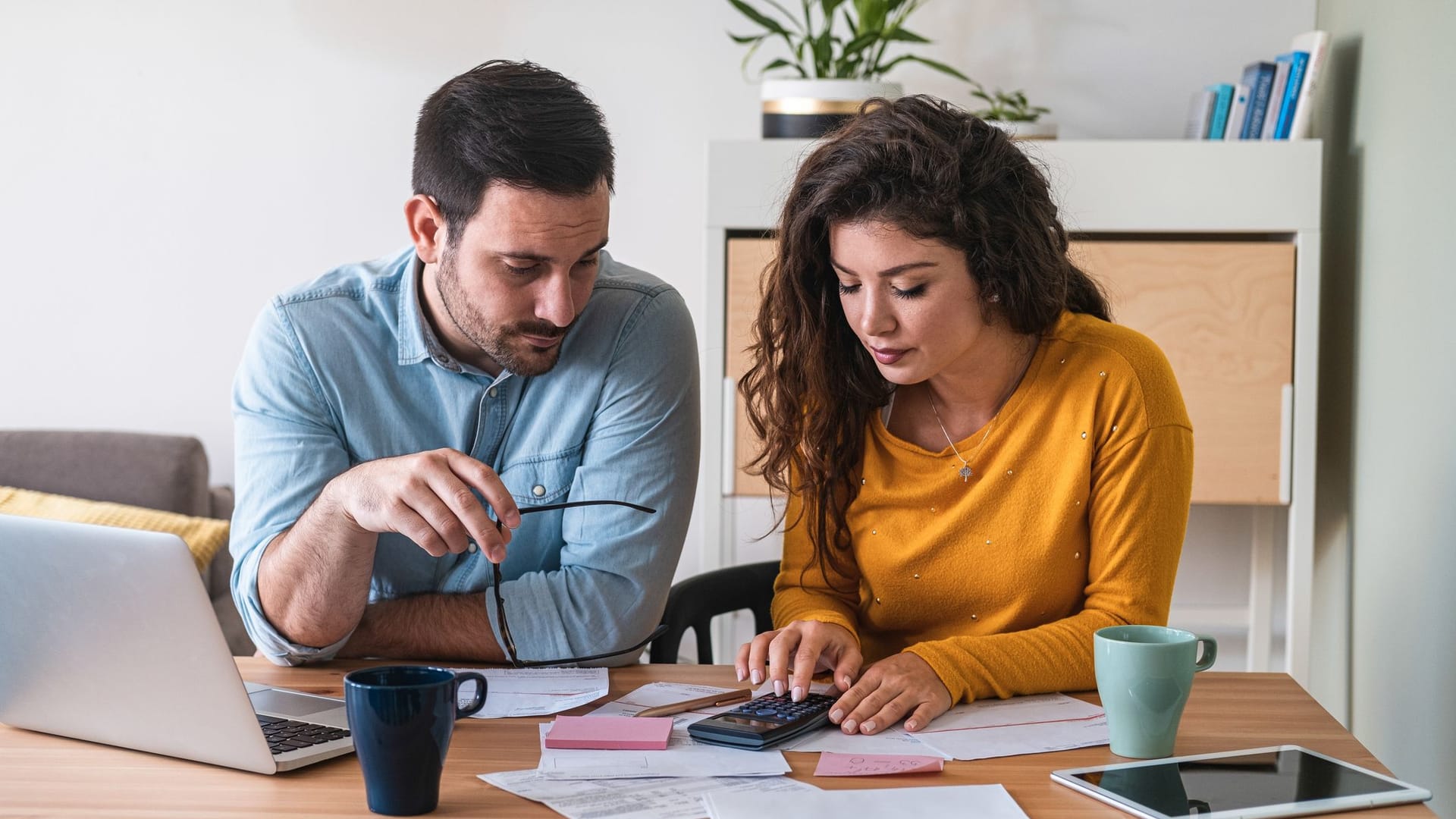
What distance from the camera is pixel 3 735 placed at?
41.0 inches

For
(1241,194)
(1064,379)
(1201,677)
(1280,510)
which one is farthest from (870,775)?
(1280,510)

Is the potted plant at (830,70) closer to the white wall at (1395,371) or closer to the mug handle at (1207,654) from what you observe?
the white wall at (1395,371)

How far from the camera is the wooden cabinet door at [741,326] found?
232 cm

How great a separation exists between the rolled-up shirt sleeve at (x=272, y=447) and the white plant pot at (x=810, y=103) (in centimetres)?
114

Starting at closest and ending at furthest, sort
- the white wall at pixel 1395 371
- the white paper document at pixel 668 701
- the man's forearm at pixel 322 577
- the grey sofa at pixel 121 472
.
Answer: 1. the white paper document at pixel 668 701
2. the man's forearm at pixel 322 577
3. the white wall at pixel 1395 371
4. the grey sofa at pixel 121 472

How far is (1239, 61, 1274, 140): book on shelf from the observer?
2.31 meters

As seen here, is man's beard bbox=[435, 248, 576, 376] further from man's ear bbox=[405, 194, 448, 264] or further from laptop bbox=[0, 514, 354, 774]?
laptop bbox=[0, 514, 354, 774]

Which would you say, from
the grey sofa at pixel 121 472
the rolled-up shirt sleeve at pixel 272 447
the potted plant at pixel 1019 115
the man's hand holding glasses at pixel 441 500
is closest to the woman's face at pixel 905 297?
the man's hand holding glasses at pixel 441 500

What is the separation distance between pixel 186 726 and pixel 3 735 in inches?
8.4

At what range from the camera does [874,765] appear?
0.95m

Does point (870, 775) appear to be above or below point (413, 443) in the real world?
below

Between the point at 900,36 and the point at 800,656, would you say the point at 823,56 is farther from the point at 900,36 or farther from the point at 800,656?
the point at 800,656

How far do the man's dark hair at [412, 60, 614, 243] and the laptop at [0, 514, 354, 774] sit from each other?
609 mm

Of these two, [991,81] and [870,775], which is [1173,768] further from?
[991,81]
